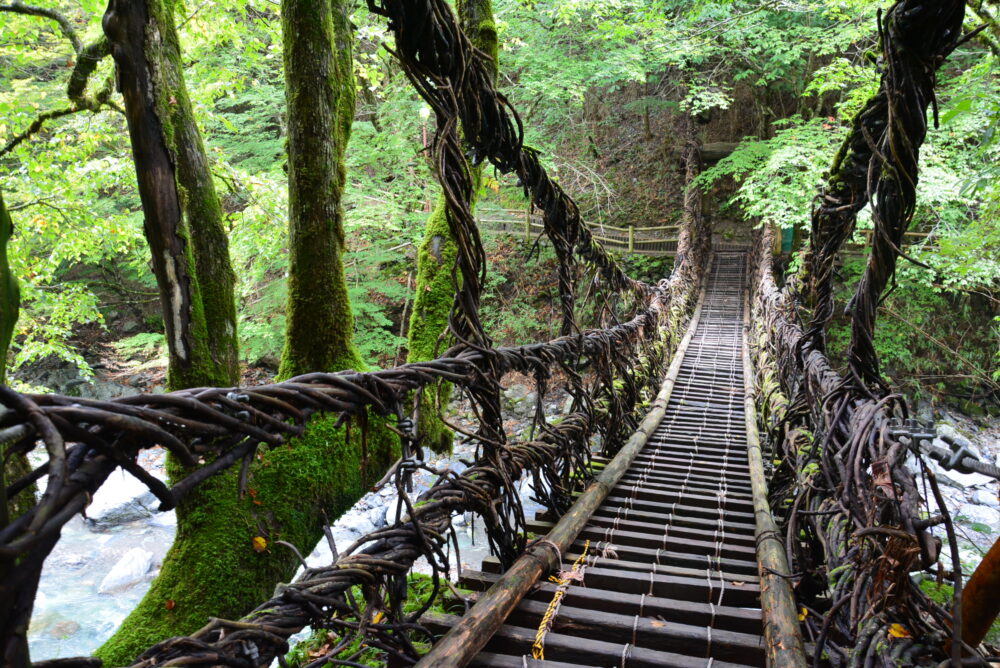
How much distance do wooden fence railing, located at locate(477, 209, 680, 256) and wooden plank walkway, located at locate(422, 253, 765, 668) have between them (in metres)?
9.86

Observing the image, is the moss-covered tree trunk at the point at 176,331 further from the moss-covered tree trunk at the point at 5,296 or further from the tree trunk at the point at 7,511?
the moss-covered tree trunk at the point at 5,296

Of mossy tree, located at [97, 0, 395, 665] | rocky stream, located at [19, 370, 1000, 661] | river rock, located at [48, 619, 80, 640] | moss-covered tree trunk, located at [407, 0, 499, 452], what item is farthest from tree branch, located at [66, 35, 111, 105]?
river rock, located at [48, 619, 80, 640]

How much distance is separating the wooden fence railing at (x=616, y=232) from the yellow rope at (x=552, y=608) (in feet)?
37.7

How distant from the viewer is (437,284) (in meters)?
4.71

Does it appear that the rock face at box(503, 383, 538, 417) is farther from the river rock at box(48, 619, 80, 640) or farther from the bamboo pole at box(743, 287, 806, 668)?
the bamboo pole at box(743, 287, 806, 668)

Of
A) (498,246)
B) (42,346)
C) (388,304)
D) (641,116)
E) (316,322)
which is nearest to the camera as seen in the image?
(316,322)

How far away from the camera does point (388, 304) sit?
13.1m

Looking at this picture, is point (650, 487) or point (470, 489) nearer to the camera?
point (470, 489)

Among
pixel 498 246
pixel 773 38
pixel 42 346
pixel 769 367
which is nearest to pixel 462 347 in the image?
pixel 769 367

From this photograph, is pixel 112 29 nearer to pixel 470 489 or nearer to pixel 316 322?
pixel 316 322

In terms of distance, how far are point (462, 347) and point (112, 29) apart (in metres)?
3.06

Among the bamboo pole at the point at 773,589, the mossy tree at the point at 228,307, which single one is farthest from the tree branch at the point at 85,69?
the bamboo pole at the point at 773,589

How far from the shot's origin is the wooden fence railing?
1376cm

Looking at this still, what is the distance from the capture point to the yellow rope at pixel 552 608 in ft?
5.39
